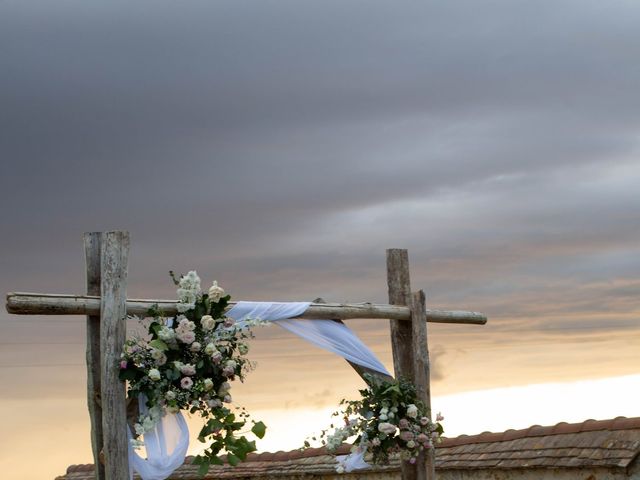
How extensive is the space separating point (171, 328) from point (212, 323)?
0.39 m

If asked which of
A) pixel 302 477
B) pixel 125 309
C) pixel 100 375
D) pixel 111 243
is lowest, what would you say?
pixel 302 477

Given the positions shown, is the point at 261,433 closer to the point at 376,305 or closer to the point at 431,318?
the point at 376,305

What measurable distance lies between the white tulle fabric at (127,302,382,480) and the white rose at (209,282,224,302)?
36cm

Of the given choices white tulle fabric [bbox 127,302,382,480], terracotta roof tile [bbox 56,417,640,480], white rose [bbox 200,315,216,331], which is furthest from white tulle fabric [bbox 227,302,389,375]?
terracotta roof tile [bbox 56,417,640,480]

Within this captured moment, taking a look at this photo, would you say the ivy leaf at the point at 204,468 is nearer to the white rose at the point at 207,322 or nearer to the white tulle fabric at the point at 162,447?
the white tulle fabric at the point at 162,447

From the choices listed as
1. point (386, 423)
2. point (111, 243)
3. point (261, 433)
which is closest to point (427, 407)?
point (386, 423)

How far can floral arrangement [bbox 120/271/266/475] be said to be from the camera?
8141 millimetres

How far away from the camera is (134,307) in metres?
8.41

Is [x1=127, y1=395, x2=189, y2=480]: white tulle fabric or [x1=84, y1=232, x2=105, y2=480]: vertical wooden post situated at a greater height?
[x1=84, y1=232, x2=105, y2=480]: vertical wooden post

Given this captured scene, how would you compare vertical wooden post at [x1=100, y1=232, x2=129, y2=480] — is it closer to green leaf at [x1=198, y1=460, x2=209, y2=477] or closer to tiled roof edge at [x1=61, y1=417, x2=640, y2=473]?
green leaf at [x1=198, y1=460, x2=209, y2=477]

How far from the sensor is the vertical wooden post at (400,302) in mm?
10688

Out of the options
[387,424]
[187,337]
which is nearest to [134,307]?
[187,337]

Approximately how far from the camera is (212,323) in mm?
8445

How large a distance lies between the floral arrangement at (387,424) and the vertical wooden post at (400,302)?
43 cm
